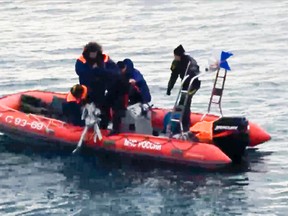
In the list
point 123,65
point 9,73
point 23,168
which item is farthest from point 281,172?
point 9,73

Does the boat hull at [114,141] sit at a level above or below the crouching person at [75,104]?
below

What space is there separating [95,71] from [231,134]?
2555mm

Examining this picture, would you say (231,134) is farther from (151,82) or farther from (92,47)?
(151,82)

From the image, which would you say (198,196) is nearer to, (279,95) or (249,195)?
(249,195)

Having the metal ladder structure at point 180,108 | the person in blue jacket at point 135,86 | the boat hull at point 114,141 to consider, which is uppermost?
the person in blue jacket at point 135,86

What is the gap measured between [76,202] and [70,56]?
42.1 feet

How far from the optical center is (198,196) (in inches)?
575

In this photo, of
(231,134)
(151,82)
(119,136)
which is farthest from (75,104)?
(151,82)

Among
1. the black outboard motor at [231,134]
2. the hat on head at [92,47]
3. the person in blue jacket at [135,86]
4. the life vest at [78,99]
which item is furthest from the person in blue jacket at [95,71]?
the black outboard motor at [231,134]

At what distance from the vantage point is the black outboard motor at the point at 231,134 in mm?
15523

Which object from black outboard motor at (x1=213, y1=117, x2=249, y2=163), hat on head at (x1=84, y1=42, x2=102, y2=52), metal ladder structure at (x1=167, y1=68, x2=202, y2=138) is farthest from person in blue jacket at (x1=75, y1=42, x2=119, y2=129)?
black outboard motor at (x1=213, y1=117, x2=249, y2=163)

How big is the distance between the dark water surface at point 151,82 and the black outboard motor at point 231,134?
1.20 ft

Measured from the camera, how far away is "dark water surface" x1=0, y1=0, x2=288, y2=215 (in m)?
14.5

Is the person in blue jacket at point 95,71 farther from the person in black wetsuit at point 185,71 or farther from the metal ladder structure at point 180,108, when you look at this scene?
the metal ladder structure at point 180,108
